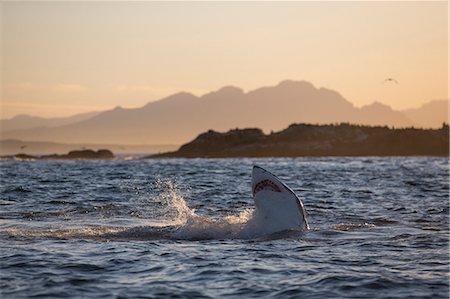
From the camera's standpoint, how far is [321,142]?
143250 mm

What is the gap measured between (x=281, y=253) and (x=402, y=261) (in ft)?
8.35

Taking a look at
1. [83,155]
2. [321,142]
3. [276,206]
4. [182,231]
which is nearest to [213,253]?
[182,231]

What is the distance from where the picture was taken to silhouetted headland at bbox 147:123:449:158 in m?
A: 138

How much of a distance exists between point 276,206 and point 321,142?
127 meters

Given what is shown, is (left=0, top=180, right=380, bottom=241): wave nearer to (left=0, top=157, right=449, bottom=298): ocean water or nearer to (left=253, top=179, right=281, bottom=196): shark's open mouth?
(left=0, top=157, right=449, bottom=298): ocean water

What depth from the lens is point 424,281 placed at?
1180cm

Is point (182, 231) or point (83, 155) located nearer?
point (182, 231)

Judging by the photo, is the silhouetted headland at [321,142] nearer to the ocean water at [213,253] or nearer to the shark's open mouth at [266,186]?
the ocean water at [213,253]

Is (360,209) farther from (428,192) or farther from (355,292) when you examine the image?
(355,292)

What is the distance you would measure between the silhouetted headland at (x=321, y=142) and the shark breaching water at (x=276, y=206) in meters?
118

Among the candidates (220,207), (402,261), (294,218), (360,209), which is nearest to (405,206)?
(360,209)

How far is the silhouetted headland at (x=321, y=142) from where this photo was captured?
453 feet

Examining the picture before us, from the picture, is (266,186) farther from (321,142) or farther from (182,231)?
(321,142)

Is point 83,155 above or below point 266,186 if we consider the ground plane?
below
